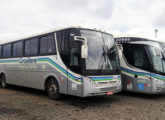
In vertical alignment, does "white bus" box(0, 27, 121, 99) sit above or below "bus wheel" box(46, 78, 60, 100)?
above

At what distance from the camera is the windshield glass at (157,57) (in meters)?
9.11

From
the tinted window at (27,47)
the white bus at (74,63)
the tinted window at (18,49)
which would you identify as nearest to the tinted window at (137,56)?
the white bus at (74,63)

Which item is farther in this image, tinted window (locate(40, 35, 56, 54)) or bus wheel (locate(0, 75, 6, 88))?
bus wheel (locate(0, 75, 6, 88))

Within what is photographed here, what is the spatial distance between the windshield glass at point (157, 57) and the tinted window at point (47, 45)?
454cm

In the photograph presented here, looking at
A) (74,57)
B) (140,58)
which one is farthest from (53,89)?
(140,58)

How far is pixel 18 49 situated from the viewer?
1162 cm

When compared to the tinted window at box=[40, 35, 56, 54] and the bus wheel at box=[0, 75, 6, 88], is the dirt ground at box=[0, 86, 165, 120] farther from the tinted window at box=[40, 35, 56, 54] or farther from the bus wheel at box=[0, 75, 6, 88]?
the bus wheel at box=[0, 75, 6, 88]

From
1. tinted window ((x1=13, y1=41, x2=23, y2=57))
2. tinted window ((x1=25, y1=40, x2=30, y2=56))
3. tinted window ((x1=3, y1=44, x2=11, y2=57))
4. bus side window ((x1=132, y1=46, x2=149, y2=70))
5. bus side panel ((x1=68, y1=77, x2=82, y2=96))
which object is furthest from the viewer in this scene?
tinted window ((x1=3, y1=44, x2=11, y2=57))

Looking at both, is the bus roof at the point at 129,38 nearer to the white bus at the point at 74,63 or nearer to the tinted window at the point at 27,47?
the white bus at the point at 74,63

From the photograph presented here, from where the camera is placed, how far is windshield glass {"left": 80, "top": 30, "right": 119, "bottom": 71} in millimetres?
7625

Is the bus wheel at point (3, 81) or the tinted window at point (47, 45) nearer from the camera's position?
the tinted window at point (47, 45)

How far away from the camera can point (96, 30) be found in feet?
27.3

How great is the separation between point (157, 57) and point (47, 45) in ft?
17.0

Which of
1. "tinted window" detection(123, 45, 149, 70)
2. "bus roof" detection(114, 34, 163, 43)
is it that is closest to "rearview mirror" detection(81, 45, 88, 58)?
"tinted window" detection(123, 45, 149, 70)
